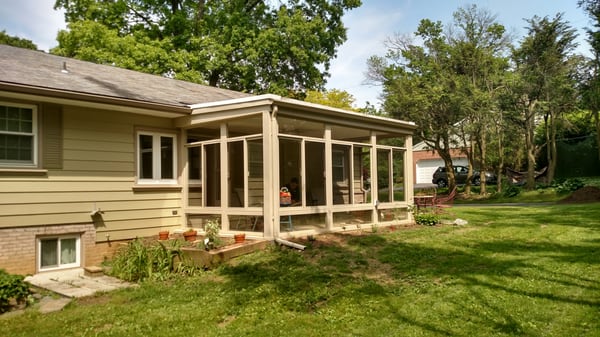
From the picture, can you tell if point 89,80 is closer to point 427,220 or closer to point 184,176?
point 184,176

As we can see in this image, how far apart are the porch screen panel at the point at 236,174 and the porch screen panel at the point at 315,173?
140cm

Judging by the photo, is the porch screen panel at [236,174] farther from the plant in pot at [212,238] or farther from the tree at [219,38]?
the tree at [219,38]

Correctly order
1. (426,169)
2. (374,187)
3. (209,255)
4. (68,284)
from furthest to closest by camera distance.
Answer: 1. (426,169)
2. (374,187)
3. (209,255)
4. (68,284)

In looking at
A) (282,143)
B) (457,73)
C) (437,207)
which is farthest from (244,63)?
(282,143)

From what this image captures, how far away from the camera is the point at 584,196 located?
54.6 feet

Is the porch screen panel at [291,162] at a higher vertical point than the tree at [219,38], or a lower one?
lower

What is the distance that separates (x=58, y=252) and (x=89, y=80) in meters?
3.48

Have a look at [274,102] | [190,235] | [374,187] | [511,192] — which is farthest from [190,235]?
[511,192]

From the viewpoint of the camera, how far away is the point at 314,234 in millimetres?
9180

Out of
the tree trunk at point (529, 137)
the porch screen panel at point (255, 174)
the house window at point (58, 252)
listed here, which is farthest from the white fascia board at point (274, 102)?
the tree trunk at point (529, 137)

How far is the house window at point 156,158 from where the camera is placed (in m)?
9.31

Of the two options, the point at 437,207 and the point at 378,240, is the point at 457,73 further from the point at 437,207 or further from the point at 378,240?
the point at 378,240

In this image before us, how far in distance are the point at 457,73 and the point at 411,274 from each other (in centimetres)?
1905

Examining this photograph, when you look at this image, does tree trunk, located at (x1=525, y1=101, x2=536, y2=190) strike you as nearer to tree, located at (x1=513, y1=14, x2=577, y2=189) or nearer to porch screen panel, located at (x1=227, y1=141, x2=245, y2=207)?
tree, located at (x1=513, y1=14, x2=577, y2=189)
